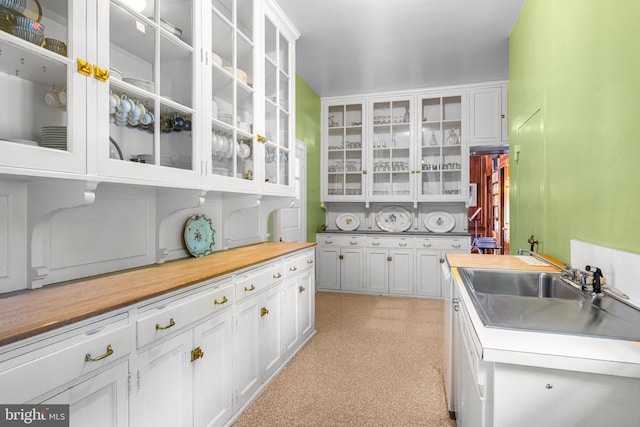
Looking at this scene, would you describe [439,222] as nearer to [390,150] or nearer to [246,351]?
[390,150]

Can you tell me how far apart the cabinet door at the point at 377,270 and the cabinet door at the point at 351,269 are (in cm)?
11

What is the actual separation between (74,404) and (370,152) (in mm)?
4537

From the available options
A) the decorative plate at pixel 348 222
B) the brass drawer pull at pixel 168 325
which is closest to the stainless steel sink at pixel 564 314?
the brass drawer pull at pixel 168 325

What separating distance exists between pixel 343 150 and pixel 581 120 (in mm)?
3642

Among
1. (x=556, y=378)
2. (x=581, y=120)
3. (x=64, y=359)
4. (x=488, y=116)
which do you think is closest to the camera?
(x=556, y=378)

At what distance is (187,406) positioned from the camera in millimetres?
1589

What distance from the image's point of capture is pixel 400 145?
5.07 meters

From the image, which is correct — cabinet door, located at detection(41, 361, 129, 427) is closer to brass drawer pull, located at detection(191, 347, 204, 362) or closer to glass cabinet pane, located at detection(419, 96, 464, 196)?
brass drawer pull, located at detection(191, 347, 204, 362)

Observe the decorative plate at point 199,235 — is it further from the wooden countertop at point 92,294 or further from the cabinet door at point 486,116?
the cabinet door at point 486,116

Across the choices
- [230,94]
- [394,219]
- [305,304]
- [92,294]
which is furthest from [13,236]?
Result: [394,219]

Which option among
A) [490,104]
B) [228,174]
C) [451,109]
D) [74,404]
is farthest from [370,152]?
[74,404]

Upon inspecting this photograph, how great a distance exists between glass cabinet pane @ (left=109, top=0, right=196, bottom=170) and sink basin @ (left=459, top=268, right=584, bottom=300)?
63.3 inches

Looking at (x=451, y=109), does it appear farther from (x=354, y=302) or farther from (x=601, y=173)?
(x=601, y=173)

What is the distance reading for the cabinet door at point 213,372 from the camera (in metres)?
1.67
